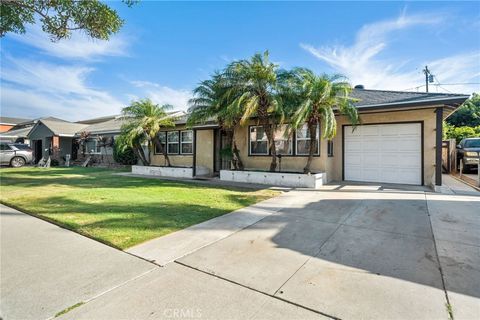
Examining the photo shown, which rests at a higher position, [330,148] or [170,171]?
[330,148]

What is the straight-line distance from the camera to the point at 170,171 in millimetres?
14352

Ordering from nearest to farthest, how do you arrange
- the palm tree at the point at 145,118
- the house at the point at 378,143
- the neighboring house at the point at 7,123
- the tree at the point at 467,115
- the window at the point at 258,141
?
1. the house at the point at 378,143
2. the window at the point at 258,141
3. the palm tree at the point at 145,118
4. the tree at the point at 467,115
5. the neighboring house at the point at 7,123

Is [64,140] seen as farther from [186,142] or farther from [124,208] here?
[124,208]

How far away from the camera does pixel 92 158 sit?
22.3 meters

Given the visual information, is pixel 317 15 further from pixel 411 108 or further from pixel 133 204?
pixel 133 204

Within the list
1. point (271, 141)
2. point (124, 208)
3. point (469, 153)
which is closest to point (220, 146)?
point (271, 141)

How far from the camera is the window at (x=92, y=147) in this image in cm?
2250

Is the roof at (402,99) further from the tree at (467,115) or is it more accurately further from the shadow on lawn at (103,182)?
the tree at (467,115)

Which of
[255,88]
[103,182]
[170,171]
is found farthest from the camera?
[170,171]

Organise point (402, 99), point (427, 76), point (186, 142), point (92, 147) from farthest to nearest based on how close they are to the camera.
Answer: point (427, 76)
point (92, 147)
point (186, 142)
point (402, 99)

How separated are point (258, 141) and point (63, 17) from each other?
8865 millimetres

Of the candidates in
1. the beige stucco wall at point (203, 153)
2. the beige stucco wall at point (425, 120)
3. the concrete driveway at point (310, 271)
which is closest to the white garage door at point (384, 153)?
the beige stucco wall at point (425, 120)

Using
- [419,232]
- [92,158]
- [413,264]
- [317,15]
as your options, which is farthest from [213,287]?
[92,158]

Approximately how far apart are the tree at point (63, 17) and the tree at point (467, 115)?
33660 millimetres
